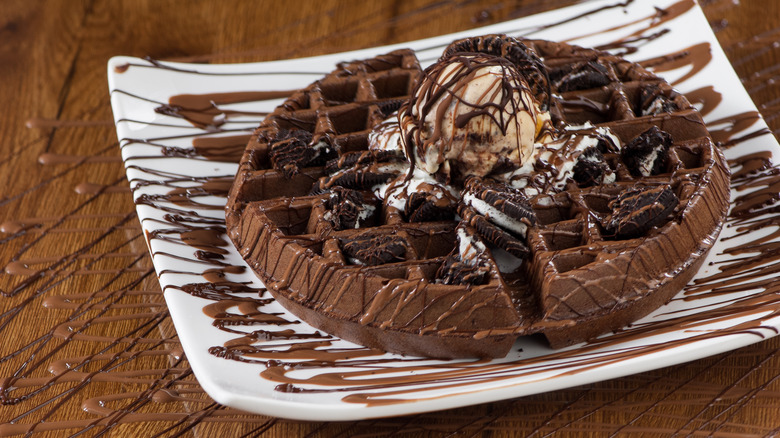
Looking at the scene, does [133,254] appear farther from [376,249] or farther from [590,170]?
[590,170]

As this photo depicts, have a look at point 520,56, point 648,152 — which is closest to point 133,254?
point 520,56

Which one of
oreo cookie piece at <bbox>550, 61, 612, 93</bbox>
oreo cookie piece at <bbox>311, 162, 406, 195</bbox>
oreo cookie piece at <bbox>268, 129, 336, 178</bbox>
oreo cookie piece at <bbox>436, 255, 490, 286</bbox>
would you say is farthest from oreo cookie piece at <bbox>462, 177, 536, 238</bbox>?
oreo cookie piece at <bbox>550, 61, 612, 93</bbox>

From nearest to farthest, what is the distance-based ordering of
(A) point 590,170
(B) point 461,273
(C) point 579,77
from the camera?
1. (B) point 461,273
2. (A) point 590,170
3. (C) point 579,77

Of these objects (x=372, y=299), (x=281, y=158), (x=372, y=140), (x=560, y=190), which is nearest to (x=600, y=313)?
(x=560, y=190)

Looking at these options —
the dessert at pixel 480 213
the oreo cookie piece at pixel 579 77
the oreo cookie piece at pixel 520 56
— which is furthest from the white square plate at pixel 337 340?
the oreo cookie piece at pixel 520 56

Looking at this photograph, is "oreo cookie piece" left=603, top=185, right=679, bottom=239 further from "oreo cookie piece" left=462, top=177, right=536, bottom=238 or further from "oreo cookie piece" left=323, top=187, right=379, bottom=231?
"oreo cookie piece" left=323, top=187, right=379, bottom=231

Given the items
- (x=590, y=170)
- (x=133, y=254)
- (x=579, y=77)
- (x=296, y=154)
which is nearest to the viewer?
(x=590, y=170)

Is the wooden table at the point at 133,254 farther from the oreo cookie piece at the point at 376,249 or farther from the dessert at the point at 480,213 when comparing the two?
the oreo cookie piece at the point at 376,249
